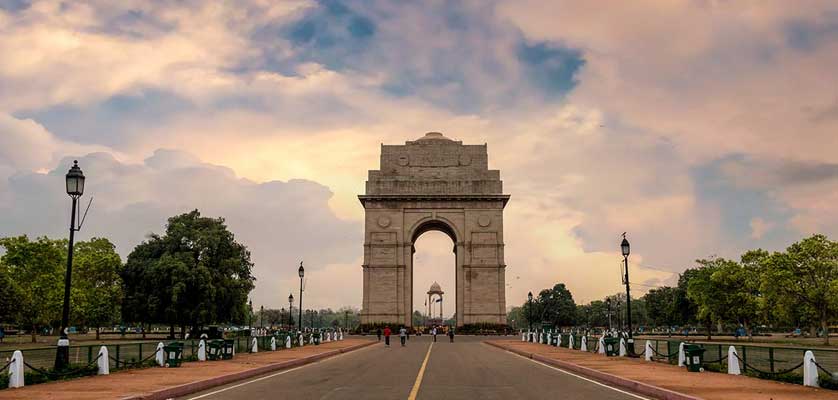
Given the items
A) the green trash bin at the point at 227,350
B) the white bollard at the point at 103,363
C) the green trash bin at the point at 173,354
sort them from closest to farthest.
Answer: the white bollard at the point at 103,363
the green trash bin at the point at 173,354
the green trash bin at the point at 227,350

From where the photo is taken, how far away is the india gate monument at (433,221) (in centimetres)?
7769

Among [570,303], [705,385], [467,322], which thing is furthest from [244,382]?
[570,303]

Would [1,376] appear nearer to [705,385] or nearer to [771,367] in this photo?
[705,385]

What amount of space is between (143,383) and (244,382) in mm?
2920

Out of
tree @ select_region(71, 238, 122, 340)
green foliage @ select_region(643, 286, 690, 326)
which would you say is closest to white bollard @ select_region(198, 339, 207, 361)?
tree @ select_region(71, 238, 122, 340)

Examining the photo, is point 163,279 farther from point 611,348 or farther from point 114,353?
point 611,348

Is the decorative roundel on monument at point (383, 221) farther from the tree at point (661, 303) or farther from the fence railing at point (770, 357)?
the fence railing at point (770, 357)

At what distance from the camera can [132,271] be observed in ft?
193

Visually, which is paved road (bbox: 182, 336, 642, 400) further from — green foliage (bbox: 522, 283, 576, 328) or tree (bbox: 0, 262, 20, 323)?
green foliage (bbox: 522, 283, 576, 328)

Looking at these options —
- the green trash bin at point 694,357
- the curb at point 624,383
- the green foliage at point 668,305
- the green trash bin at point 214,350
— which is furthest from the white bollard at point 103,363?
the green foliage at point 668,305

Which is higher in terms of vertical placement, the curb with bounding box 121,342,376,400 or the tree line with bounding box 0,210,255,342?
the tree line with bounding box 0,210,255,342

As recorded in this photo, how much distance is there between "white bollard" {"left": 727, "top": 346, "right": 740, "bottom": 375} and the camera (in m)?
20.9

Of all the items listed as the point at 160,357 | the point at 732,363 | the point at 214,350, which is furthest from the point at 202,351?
the point at 732,363

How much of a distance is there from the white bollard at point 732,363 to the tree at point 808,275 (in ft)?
111
